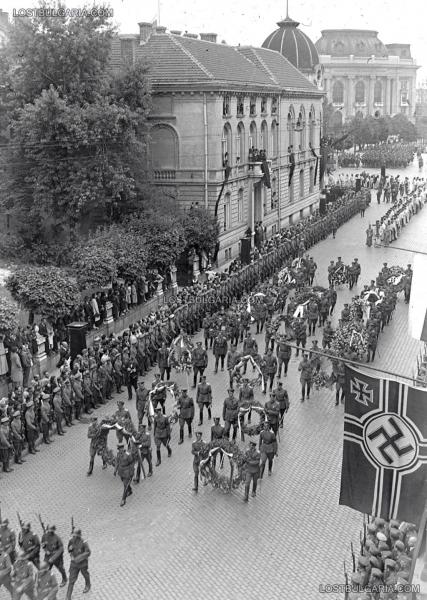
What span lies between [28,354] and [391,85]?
389 feet

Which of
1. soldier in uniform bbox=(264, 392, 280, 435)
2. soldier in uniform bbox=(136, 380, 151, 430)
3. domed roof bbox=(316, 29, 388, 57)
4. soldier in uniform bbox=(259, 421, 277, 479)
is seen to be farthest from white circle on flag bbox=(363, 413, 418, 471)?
domed roof bbox=(316, 29, 388, 57)

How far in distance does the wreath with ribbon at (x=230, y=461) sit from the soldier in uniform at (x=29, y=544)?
4022 millimetres

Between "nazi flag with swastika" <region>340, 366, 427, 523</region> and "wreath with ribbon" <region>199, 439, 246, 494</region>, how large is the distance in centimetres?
526

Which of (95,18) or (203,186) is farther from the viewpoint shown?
(203,186)

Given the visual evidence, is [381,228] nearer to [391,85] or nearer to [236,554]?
[236,554]

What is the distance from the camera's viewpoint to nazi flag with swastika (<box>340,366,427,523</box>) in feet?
30.6

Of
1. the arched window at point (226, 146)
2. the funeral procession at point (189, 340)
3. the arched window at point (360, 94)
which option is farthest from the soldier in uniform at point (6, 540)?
the arched window at point (360, 94)

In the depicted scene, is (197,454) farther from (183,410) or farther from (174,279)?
(174,279)

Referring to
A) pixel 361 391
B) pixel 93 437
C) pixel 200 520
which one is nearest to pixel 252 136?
pixel 93 437

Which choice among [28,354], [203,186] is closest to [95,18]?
[203,186]

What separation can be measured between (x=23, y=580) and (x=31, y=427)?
6114 mm

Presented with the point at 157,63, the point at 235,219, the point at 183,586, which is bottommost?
→ the point at 183,586

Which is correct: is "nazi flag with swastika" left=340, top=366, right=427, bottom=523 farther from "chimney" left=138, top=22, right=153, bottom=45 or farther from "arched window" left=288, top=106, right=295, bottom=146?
"arched window" left=288, top=106, right=295, bottom=146

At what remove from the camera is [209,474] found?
606 inches
